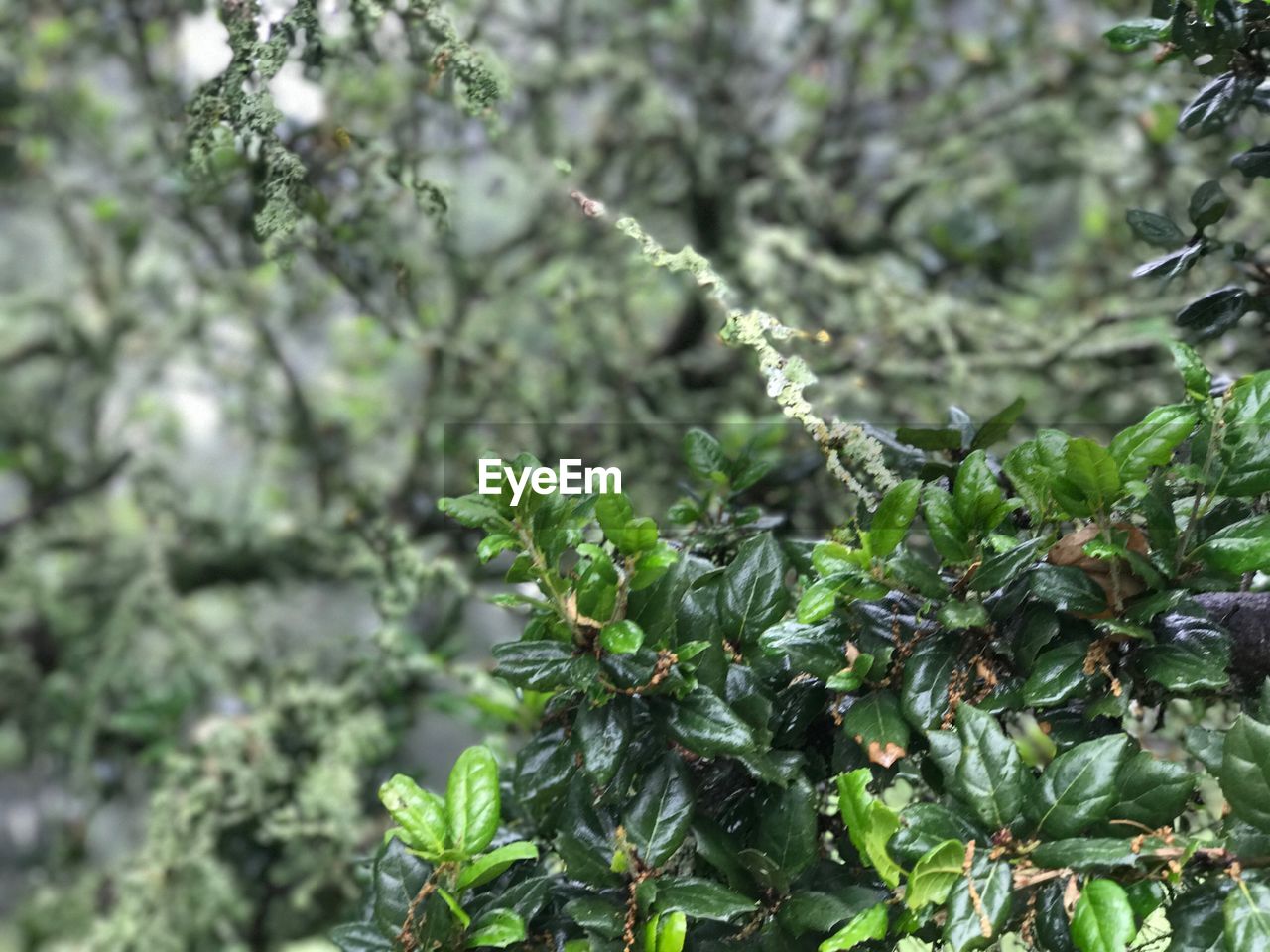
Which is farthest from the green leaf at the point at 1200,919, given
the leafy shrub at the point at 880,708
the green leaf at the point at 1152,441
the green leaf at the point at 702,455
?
the green leaf at the point at 702,455

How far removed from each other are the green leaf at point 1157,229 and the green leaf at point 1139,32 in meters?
0.14

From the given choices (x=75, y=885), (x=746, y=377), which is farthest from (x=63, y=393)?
(x=746, y=377)

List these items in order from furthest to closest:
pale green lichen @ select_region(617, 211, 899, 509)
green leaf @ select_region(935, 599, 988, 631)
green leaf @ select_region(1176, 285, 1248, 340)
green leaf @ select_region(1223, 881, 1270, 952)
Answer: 1. green leaf @ select_region(1176, 285, 1248, 340)
2. pale green lichen @ select_region(617, 211, 899, 509)
3. green leaf @ select_region(935, 599, 988, 631)
4. green leaf @ select_region(1223, 881, 1270, 952)

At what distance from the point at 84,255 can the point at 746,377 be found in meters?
1.46

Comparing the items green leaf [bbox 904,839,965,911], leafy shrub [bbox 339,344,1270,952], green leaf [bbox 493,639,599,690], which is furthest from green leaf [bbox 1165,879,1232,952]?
green leaf [bbox 493,639,599,690]

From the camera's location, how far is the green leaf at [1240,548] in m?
0.52

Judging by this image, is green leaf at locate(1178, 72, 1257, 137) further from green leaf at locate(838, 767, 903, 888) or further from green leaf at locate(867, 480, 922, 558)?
green leaf at locate(838, 767, 903, 888)

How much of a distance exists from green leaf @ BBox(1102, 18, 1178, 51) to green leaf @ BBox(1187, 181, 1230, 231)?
0.43 feet

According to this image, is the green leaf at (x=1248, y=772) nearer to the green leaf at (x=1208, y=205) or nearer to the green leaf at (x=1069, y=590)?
the green leaf at (x=1069, y=590)

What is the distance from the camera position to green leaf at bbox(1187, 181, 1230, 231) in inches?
31.4

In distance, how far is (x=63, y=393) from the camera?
238 cm

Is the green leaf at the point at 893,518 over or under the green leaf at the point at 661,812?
over

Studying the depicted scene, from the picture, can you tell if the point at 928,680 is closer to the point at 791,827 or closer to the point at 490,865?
the point at 791,827

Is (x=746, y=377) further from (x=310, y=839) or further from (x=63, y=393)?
(x=63, y=393)
